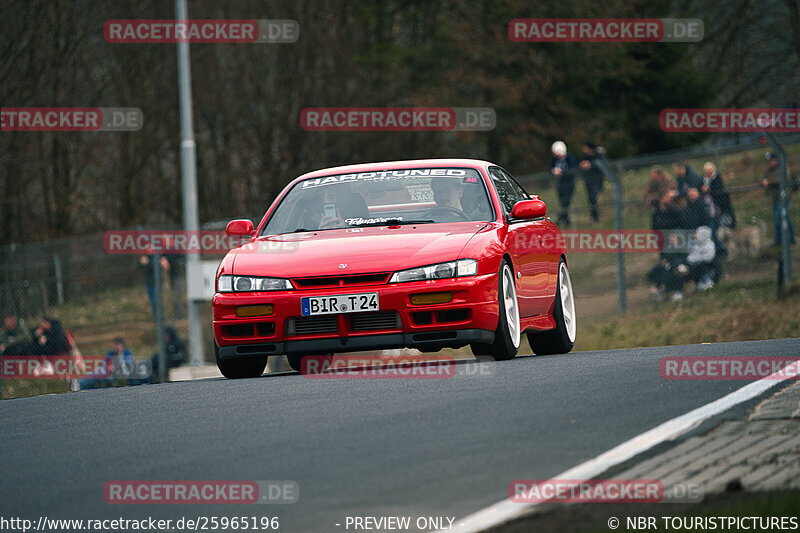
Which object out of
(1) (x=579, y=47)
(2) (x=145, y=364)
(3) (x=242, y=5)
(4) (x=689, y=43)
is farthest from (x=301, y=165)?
(2) (x=145, y=364)

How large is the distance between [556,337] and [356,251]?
2742 mm

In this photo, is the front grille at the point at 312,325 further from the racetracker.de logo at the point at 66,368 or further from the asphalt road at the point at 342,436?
the racetracker.de logo at the point at 66,368

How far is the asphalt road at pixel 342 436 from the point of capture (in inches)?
224

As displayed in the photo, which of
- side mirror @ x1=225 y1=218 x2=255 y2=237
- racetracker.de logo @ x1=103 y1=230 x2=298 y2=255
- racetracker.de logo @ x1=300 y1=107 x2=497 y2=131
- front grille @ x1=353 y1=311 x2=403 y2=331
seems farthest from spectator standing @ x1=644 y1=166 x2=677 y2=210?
racetracker.de logo @ x1=300 y1=107 x2=497 y2=131

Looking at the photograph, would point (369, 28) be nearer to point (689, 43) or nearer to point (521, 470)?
point (689, 43)

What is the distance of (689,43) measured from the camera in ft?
126

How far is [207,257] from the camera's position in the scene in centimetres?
2581

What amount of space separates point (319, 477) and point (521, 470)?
34.8 inches

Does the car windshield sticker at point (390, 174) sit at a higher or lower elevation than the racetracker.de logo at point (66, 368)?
higher

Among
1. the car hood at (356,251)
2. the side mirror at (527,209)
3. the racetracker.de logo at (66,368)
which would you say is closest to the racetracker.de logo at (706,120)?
the racetracker.de logo at (66,368)

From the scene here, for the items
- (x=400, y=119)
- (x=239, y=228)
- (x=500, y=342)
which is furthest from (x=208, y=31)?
(x=500, y=342)

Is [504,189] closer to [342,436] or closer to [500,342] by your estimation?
[500,342]

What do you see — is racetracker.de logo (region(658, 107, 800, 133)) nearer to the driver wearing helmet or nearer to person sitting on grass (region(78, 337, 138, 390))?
person sitting on grass (region(78, 337, 138, 390))

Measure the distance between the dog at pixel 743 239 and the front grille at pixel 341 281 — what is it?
11.3 metres
